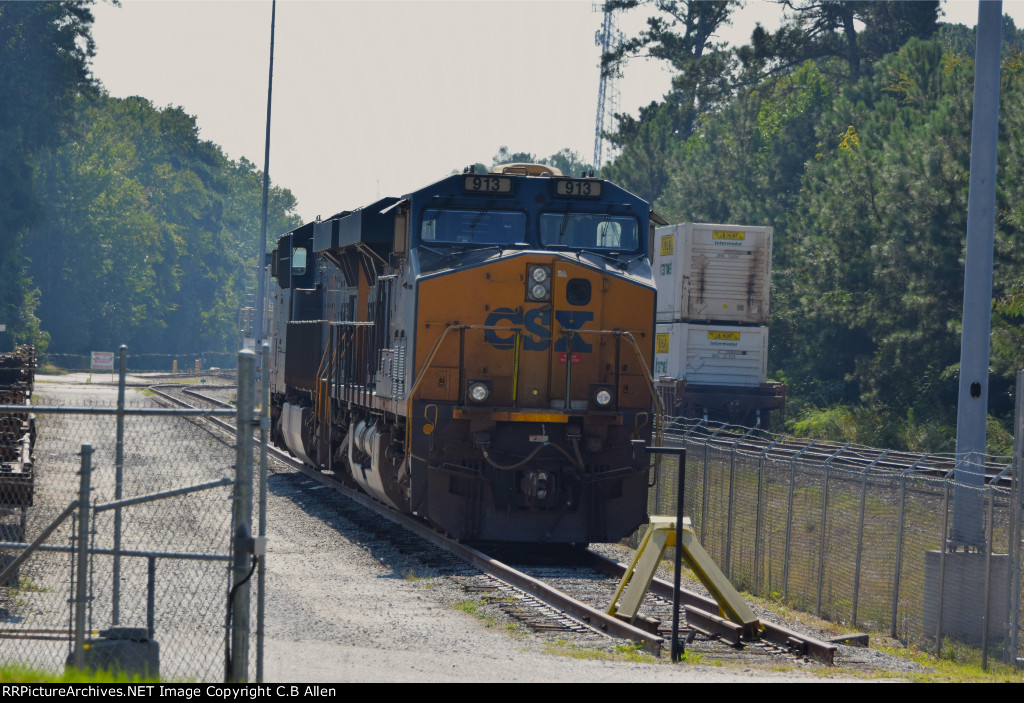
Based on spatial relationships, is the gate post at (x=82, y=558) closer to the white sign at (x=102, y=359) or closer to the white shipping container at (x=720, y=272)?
the white shipping container at (x=720, y=272)

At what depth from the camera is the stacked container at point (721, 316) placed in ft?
102

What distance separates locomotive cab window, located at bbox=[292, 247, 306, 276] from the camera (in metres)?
23.8

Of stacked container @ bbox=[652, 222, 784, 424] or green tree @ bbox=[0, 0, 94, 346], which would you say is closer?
stacked container @ bbox=[652, 222, 784, 424]

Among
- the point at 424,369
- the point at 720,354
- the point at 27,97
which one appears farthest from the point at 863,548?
the point at 27,97

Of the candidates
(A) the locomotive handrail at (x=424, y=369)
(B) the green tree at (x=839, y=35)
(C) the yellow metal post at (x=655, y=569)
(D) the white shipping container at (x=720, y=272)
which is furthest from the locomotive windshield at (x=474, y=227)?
(B) the green tree at (x=839, y=35)

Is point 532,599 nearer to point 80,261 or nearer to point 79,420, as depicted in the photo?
point 79,420

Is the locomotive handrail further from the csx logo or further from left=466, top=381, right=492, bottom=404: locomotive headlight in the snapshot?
left=466, top=381, right=492, bottom=404: locomotive headlight

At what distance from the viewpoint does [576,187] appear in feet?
53.1

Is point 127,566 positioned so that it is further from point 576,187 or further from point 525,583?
point 576,187

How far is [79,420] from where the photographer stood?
1271 inches

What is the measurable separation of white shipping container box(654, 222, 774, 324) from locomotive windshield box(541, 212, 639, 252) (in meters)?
14.5

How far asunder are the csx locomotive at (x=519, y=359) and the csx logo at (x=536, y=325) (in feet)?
0.06

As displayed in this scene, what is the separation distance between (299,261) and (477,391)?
384 inches

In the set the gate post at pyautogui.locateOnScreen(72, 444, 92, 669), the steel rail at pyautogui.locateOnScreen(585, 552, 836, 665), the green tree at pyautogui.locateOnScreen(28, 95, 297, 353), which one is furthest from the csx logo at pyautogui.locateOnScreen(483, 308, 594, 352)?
the green tree at pyautogui.locateOnScreen(28, 95, 297, 353)
